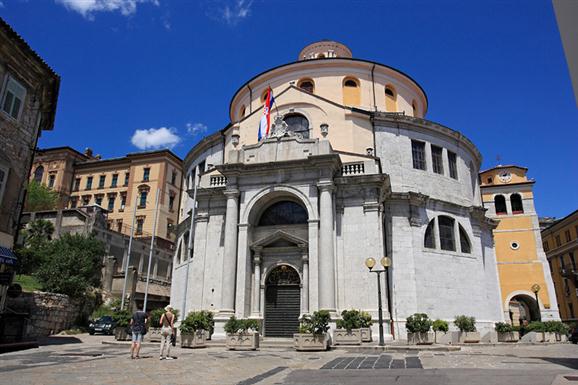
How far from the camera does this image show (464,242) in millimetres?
29172

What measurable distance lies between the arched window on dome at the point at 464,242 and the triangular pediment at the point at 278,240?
12.4 meters

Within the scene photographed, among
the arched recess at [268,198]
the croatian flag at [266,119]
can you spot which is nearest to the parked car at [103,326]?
the arched recess at [268,198]

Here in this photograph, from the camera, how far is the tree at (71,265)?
33344 millimetres

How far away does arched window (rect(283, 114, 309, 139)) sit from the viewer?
2864 centimetres

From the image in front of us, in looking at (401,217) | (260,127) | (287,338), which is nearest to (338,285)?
(287,338)

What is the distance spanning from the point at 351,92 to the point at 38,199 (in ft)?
149

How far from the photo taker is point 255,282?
23844mm

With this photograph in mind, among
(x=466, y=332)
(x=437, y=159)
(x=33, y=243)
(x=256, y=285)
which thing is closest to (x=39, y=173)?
(x=33, y=243)

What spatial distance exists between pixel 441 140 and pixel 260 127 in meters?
13.2

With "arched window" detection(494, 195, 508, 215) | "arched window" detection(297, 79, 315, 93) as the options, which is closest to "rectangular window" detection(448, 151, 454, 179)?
"arched window" detection(297, 79, 315, 93)

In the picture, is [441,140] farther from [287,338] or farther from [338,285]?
[287,338]

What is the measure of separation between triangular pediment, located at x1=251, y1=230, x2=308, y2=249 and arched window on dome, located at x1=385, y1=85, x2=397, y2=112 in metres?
14.8

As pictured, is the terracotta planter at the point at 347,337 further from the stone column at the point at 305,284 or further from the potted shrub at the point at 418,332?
the potted shrub at the point at 418,332

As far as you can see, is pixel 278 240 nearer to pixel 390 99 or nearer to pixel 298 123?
pixel 298 123
